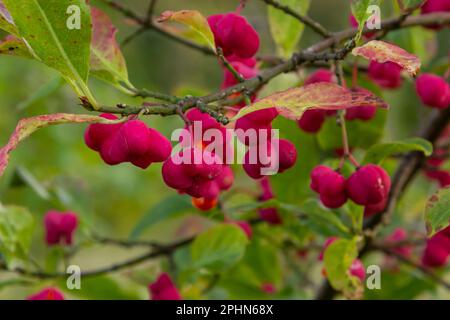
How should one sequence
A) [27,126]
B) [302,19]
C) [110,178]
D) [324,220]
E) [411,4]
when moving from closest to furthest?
1. [27,126]
2. [411,4]
3. [302,19]
4. [324,220]
5. [110,178]

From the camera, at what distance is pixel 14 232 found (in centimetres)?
100

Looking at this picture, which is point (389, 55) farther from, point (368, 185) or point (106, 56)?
point (106, 56)

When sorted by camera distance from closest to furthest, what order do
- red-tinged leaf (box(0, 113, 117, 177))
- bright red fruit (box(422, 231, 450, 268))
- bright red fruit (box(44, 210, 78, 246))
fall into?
red-tinged leaf (box(0, 113, 117, 177)), bright red fruit (box(422, 231, 450, 268)), bright red fruit (box(44, 210, 78, 246))

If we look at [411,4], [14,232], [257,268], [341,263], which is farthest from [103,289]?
[411,4]

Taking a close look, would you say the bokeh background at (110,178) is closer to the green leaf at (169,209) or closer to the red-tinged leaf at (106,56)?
the green leaf at (169,209)

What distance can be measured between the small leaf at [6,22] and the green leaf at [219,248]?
40cm

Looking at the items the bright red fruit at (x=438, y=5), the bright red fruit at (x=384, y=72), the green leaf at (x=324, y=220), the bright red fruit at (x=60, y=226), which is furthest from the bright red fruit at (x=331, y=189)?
the bright red fruit at (x=60, y=226)

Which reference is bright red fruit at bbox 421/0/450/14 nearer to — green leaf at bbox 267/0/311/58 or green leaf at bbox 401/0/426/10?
green leaf at bbox 267/0/311/58

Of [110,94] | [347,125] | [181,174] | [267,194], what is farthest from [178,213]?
[110,94]

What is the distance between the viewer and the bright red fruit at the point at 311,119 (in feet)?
2.88

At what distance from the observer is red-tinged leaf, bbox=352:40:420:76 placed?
0.57 m

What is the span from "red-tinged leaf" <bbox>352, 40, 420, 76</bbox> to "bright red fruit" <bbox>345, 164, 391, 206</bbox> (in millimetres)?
157

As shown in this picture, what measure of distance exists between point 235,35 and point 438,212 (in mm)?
258

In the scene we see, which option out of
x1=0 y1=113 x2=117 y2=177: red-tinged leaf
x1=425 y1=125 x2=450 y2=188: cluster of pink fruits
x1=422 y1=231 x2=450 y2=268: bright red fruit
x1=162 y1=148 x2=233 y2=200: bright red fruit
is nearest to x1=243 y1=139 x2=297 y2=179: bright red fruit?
x1=162 y1=148 x2=233 y2=200: bright red fruit
